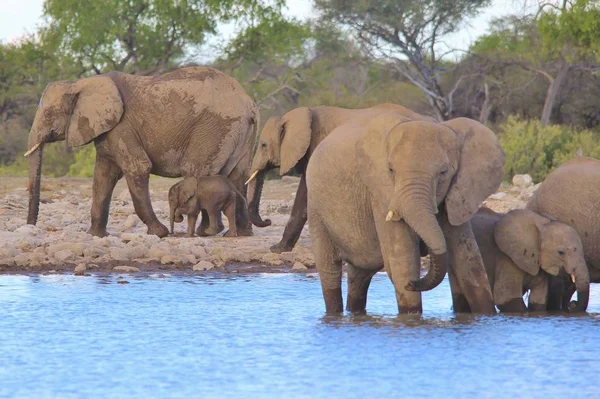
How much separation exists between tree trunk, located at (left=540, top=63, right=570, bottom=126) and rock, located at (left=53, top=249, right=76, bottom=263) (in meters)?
19.3

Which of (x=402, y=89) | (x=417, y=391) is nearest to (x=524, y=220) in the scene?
(x=417, y=391)

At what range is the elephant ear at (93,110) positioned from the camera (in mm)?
12750

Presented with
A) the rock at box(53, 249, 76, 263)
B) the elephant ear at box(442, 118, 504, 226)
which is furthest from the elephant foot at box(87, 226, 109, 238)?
the elephant ear at box(442, 118, 504, 226)

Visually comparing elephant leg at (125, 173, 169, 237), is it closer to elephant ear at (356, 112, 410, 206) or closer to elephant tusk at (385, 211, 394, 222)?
elephant ear at (356, 112, 410, 206)

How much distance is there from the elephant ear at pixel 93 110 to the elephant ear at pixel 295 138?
249 cm

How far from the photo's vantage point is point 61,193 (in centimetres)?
2038

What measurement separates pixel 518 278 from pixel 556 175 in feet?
3.18

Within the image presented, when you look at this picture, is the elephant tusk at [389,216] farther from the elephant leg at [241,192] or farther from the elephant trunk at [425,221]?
the elephant leg at [241,192]

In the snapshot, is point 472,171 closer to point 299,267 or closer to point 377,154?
point 377,154

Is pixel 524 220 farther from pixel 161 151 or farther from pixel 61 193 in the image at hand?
pixel 61 193

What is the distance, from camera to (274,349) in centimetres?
674

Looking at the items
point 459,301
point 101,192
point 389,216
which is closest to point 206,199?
point 101,192

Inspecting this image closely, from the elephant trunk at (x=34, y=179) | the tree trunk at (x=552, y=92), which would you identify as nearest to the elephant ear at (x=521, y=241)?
the elephant trunk at (x=34, y=179)

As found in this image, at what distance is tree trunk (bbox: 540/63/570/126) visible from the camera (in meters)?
29.0
